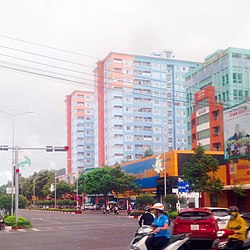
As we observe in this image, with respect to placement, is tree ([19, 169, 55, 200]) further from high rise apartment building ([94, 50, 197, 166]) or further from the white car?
the white car

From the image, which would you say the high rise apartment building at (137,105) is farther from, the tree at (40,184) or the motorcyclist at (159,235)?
the motorcyclist at (159,235)

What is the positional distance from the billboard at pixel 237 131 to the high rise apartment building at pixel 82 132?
9615 centimetres

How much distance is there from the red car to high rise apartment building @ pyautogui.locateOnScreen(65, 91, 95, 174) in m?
122

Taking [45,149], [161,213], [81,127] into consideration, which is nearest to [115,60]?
[81,127]

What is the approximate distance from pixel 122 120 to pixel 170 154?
5446 cm

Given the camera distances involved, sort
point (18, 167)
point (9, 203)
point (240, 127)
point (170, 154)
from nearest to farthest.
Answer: point (18, 167)
point (240, 127)
point (9, 203)
point (170, 154)

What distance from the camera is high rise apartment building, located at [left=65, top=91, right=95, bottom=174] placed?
5541 inches

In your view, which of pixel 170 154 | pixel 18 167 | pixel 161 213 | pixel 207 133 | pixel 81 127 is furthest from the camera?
pixel 81 127

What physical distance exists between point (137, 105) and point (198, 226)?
101 m

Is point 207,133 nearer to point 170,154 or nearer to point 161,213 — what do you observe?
point 170,154

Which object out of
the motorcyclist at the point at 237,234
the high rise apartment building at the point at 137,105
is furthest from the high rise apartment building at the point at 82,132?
the motorcyclist at the point at 237,234

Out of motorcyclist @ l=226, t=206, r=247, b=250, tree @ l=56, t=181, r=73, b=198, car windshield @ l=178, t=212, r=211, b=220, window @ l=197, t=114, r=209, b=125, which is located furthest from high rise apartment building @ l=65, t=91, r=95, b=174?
motorcyclist @ l=226, t=206, r=247, b=250

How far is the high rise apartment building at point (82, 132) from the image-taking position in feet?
462

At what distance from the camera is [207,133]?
7781cm
